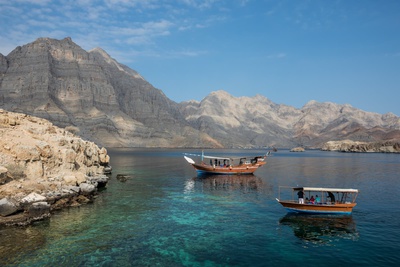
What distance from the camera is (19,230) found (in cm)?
3114

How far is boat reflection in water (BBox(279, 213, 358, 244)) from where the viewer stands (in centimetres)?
3122

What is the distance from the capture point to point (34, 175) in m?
42.3

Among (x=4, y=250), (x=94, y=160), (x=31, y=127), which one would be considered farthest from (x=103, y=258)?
(x=94, y=160)

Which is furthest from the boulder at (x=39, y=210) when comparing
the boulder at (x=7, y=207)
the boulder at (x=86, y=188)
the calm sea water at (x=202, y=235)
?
the boulder at (x=86, y=188)

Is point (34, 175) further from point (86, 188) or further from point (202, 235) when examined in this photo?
point (202, 235)

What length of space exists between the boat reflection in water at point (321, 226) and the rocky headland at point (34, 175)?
29655 mm

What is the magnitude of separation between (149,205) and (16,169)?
18883 mm

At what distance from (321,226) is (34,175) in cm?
3899

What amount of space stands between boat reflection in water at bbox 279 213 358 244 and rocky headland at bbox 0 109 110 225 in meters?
29.7

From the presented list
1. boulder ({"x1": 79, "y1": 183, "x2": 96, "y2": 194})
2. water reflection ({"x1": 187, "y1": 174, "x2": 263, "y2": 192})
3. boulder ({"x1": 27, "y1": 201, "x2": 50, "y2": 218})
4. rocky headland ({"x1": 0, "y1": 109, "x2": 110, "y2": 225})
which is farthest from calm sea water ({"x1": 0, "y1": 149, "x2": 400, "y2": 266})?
water reflection ({"x1": 187, "y1": 174, "x2": 263, "y2": 192})

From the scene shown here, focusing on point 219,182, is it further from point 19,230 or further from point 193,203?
point 19,230

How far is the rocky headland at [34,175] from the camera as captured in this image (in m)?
34.9

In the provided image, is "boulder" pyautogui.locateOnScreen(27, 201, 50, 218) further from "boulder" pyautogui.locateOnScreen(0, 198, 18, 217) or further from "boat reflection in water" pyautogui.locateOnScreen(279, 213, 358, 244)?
"boat reflection in water" pyautogui.locateOnScreen(279, 213, 358, 244)

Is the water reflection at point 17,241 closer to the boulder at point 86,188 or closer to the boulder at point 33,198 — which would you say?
the boulder at point 33,198
